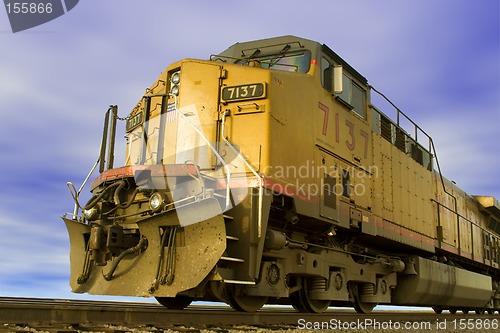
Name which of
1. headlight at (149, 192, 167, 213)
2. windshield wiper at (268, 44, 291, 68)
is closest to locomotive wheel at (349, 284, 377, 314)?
windshield wiper at (268, 44, 291, 68)

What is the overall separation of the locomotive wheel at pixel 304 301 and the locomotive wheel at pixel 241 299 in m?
0.79

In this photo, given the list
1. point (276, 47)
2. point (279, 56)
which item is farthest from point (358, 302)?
point (276, 47)

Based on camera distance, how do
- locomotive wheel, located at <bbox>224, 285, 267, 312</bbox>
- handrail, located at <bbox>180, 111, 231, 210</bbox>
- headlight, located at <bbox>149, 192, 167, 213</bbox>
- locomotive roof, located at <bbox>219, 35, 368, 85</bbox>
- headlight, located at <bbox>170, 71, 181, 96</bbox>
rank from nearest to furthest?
handrail, located at <bbox>180, 111, 231, 210</bbox> → headlight, located at <bbox>149, 192, 167, 213</bbox> → locomotive wheel, located at <bbox>224, 285, 267, 312</bbox> → headlight, located at <bbox>170, 71, 181, 96</bbox> → locomotive roof, located at <bbox>219, 35, 368, 85</bbox>

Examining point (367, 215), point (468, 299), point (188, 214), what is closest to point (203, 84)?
point (188, 214)

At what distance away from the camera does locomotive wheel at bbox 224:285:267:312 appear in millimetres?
6191

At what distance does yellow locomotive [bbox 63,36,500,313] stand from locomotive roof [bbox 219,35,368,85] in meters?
0.02

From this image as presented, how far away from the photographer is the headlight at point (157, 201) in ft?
19.0

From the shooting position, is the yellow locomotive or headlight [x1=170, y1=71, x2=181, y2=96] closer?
the yellow locomotive

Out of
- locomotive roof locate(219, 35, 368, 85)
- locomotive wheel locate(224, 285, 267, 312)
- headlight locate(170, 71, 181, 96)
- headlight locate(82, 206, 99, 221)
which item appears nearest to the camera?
locomotive wheel locate(224, 285, 267, 312)

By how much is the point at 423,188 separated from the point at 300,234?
5.15m

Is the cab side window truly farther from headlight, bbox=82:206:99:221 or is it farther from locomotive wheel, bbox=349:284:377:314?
headlight, bbox=82:206:99:221

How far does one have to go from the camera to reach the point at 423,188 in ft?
36.9

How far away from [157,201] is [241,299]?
68.0 inches

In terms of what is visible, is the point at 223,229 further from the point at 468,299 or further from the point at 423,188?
the point at 468,299
